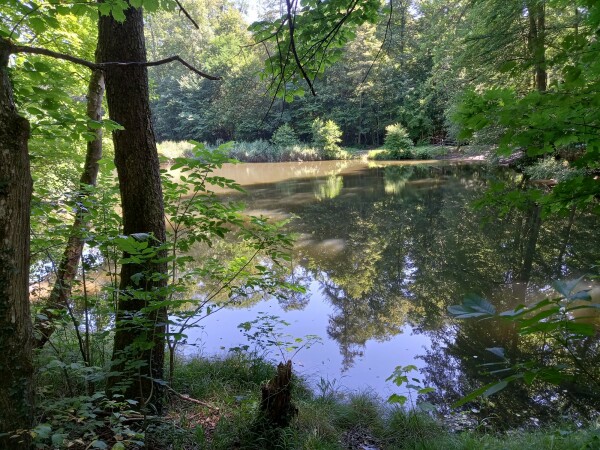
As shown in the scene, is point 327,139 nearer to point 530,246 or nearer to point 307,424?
point 530,246

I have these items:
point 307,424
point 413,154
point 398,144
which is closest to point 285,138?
point 398,144

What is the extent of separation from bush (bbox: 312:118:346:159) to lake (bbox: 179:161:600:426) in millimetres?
20923

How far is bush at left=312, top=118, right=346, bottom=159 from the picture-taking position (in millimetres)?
33344

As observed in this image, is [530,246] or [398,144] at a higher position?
[398,144]

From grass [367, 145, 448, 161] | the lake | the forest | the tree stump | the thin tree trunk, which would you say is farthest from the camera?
grass [367, 145, 448, 161]

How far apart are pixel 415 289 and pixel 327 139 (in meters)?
28.2

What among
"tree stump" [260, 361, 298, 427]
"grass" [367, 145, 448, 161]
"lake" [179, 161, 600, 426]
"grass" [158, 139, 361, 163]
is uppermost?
"grass" [158, 139, 361, 163]

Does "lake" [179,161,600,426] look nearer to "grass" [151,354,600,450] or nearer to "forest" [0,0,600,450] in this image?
"forest" [0,0,600,450]

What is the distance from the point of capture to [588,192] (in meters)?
1.82

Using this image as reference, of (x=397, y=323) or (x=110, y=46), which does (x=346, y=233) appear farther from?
(x=110, y=46)

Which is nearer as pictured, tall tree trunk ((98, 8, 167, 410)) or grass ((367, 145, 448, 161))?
tall tree trunk ((98, 8, 167, 410))

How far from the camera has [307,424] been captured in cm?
298

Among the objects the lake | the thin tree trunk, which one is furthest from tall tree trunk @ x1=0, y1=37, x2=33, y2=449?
the thin tree trunk

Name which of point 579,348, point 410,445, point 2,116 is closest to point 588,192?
point 410,445
